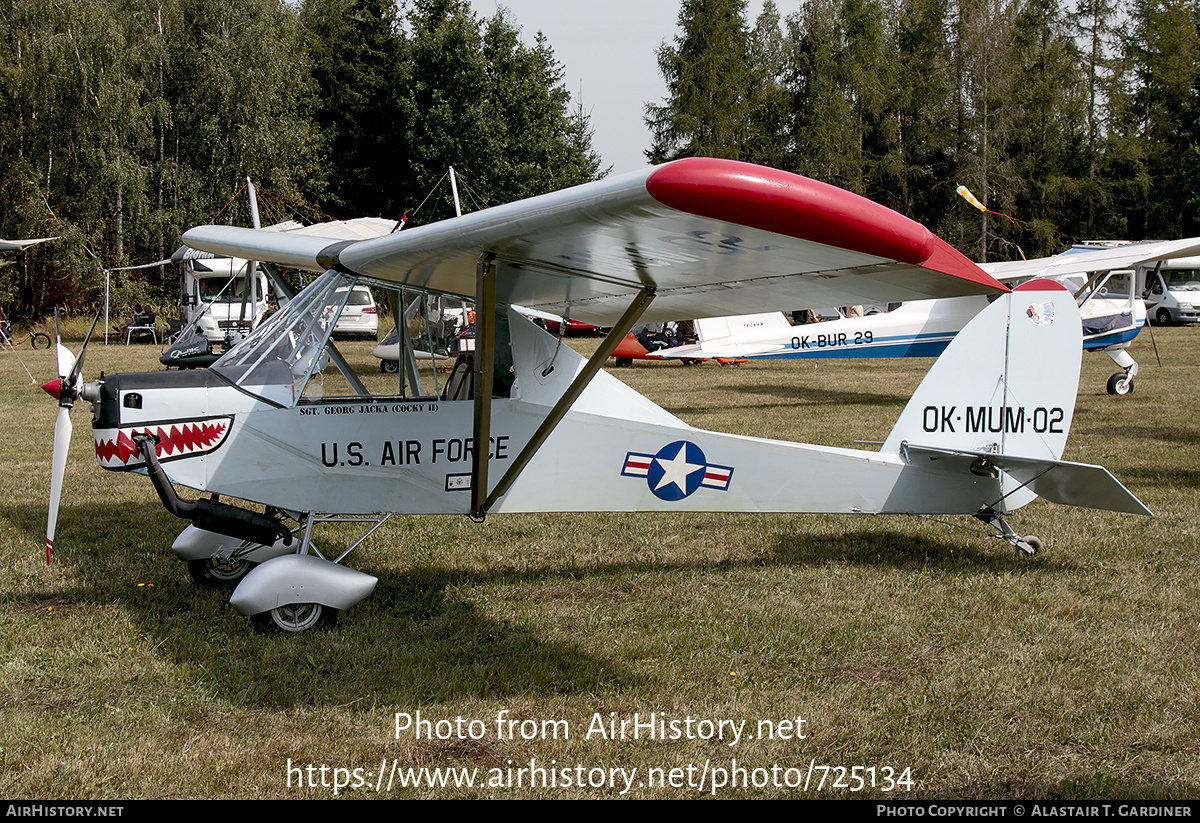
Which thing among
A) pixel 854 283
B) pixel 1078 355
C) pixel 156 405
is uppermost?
pixel 854 283

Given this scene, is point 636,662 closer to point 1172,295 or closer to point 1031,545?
point 1031,545

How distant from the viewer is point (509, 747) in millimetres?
3740

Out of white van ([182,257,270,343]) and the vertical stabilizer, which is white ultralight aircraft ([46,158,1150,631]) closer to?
the vertical stabilizer

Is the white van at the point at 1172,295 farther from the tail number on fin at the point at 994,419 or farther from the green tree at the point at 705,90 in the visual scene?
the tail number on fin at the point at 994,419

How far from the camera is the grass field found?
140 inches

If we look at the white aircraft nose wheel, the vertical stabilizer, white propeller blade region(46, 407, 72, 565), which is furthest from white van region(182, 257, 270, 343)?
the white aircraft nose wheel

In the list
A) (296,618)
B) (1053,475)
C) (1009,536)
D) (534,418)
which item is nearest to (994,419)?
(1053,475)

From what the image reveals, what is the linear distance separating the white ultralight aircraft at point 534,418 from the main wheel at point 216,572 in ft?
0.04

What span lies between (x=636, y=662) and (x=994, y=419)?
294 centimetres

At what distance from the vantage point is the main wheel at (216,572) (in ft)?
18.5

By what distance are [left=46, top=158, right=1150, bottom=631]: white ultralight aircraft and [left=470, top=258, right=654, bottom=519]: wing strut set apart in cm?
1
